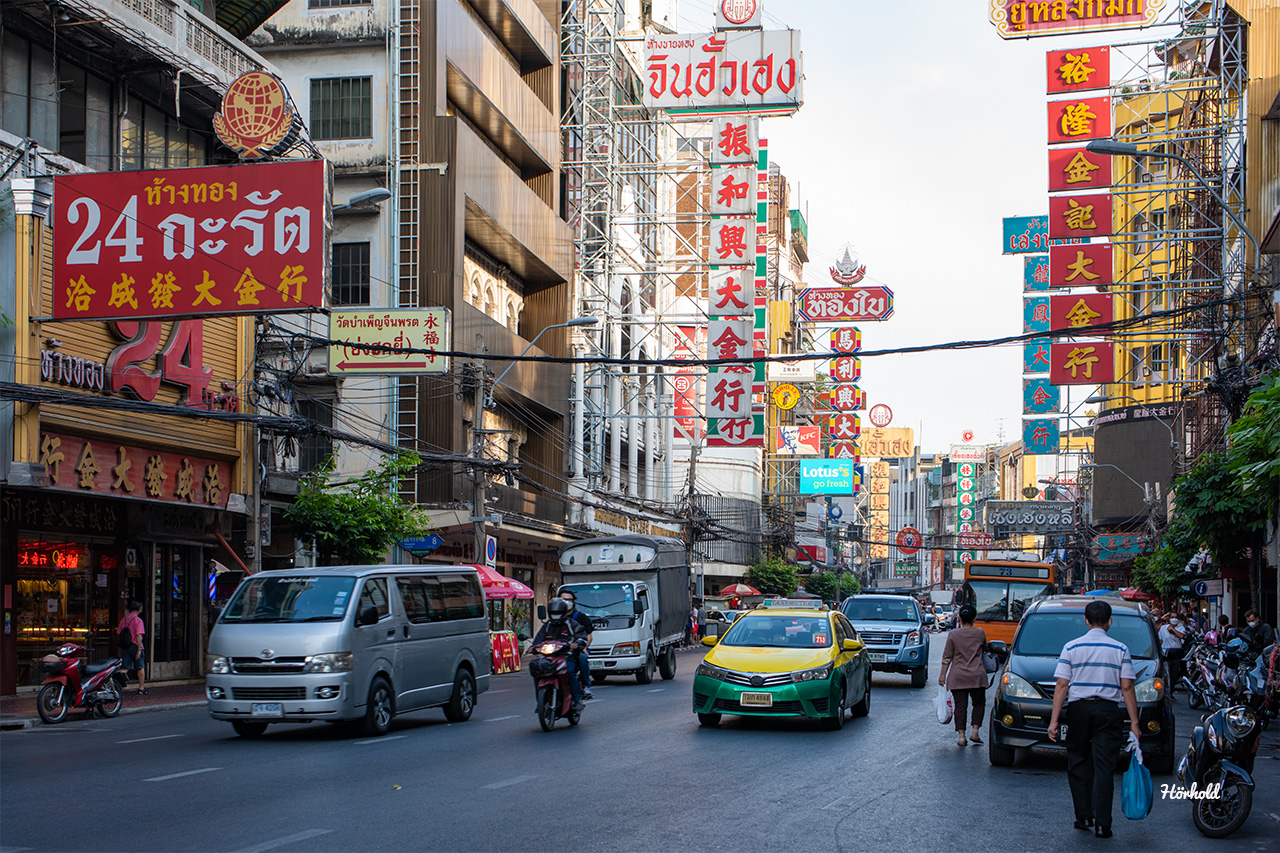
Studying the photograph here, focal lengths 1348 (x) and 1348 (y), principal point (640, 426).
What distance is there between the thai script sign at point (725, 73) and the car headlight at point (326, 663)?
34139 millimetres

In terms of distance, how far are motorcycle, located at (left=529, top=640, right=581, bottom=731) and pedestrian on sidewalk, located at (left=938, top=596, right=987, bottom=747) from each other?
486cm

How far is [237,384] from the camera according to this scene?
29719mm

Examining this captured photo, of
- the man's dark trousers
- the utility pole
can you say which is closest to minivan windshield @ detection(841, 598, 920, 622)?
the utility pole

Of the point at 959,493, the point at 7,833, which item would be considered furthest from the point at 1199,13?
the point at 959,493

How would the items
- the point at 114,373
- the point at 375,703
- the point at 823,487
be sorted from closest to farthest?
the point at 375,703 → the point at 114,373 → the point at 823,487

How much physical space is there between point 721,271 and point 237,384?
23.2 meters

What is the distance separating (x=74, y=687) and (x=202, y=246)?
7.04m

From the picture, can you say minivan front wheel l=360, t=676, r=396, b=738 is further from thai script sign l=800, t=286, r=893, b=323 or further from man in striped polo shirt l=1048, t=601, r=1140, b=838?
thai script sign l=800, t=286, r=893, b=323

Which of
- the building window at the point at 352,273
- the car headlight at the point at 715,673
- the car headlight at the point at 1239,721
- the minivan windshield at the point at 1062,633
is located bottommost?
the car headlight at the point at 715,673

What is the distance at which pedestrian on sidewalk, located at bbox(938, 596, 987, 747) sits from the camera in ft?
53.8

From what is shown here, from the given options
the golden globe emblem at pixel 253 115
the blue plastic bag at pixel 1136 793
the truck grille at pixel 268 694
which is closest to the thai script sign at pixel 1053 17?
the golden globe emblem at pixel 253 115

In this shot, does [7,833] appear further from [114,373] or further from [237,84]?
[237,84]

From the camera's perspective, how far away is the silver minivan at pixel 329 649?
16.0 m

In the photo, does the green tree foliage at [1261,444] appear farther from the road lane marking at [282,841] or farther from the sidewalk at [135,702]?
the sidewalk at [135,702]
